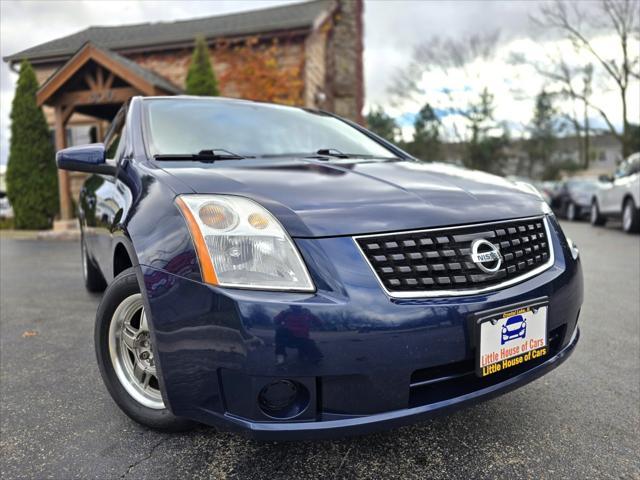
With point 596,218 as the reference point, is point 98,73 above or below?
above

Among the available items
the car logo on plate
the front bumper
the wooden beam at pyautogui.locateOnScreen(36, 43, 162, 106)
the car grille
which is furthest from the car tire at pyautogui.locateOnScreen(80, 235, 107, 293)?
the wooden beam at pyautogui.locateOnScreen(36, 43, 162, 106)

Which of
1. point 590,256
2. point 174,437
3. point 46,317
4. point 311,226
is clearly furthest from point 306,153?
point 590,256

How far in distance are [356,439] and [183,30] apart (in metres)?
14.9

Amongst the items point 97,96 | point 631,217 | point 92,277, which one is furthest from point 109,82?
point 631,217

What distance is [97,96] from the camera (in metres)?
10.2

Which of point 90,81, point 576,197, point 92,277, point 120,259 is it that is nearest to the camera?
point 120,259

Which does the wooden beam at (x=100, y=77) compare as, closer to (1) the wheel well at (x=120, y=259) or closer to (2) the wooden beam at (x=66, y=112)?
(2) the wooden beam at (x=66, y=112)

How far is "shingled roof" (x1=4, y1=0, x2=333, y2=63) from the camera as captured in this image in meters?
12.1

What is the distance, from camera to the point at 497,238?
1.64m

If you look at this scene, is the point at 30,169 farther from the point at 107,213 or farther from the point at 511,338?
the point at 511,338

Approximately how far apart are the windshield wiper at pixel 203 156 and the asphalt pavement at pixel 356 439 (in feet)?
3.50

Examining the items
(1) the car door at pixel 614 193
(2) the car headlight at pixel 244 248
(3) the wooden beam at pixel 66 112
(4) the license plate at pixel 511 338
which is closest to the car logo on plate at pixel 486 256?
(4) the license plate at pixel 511 338

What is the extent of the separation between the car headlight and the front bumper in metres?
0.04

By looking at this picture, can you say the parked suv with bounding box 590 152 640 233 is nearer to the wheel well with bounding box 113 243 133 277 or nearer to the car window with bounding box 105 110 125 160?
the car window with bounding box 105 110 125 160
